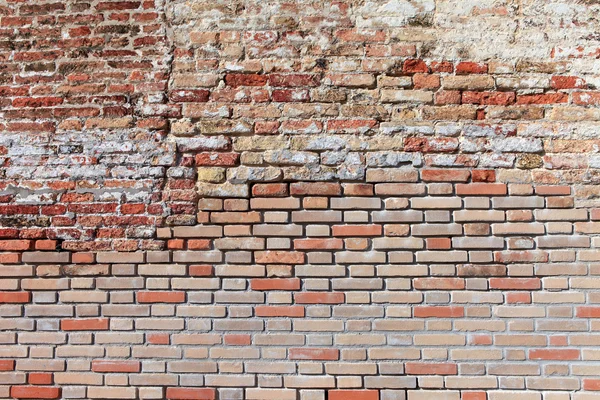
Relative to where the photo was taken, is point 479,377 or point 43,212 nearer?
point 479,377

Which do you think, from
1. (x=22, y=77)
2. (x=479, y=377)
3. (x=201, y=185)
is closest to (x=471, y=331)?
(x=479, y=377)

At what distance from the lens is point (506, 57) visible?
264 centimetres

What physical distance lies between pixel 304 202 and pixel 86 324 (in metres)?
1.34

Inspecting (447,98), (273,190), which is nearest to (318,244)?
(273,190)

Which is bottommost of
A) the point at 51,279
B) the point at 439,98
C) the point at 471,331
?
the point at 471,331

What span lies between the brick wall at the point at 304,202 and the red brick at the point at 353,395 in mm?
11

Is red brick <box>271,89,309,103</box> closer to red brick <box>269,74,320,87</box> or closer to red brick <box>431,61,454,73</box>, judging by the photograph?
red brick <box>269,74,320,87</box>

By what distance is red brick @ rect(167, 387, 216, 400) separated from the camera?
2518 mm

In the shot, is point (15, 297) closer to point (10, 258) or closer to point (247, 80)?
point (10, 258)

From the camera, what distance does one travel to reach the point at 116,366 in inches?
101

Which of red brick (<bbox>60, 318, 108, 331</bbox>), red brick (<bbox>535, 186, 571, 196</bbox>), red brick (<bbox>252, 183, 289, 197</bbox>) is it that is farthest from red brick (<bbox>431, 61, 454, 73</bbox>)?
red brick (<bbox>60, 318, 108, 331</bbox>)

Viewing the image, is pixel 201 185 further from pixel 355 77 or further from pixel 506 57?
pixel 506 57

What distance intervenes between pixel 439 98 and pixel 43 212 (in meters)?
2.25

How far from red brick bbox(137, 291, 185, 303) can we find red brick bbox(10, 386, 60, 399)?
66 centimetres
